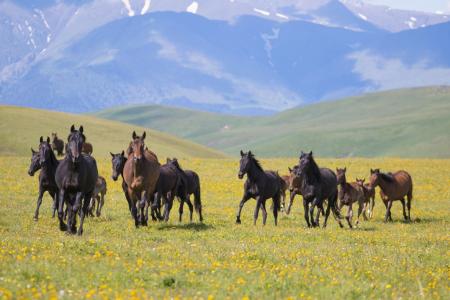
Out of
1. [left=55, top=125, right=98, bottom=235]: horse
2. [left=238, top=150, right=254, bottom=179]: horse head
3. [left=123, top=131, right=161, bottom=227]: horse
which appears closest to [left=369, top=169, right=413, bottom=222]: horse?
[left=238, top=150, right=254, bottom=179]: horse head

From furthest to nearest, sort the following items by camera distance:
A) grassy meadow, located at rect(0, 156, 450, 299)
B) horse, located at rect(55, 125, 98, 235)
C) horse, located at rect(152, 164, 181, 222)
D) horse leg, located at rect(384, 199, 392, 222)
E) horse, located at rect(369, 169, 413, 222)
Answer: horse, located at rect(369, 169, 413, 222), horse leg, located at rect(384, 199, 392, 222), horse, located at rect(152, 164, 181, 222), horse, located at rect(55, 125, 98, 235), grassy meadow, located at rect(0, 156, 450, 299)

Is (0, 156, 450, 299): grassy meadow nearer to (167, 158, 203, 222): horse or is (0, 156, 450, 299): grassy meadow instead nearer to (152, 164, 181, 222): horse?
(167, 158, 203, 222): horse

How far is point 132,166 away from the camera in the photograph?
22922 millimetres

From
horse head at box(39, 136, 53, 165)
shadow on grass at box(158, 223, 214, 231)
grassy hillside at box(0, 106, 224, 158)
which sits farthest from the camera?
grassy hillside at box(0, 106, 224, 158)

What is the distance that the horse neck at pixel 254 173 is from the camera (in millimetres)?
26031

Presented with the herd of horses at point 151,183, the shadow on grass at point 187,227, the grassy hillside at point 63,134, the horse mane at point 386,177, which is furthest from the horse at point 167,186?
the grassy hillside at point 63,134

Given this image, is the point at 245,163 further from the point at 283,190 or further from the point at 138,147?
the point at 283,190

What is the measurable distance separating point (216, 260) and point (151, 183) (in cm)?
811

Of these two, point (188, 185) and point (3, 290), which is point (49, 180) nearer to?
point (188, 185)

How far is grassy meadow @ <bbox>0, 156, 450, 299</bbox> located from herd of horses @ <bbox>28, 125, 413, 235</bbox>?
83 cm

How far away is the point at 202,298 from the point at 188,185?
16.2m

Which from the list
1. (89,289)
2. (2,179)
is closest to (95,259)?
(89,289)

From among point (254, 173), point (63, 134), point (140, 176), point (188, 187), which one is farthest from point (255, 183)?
point (63, 134)

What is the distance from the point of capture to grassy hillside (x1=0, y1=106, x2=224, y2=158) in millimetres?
93625
